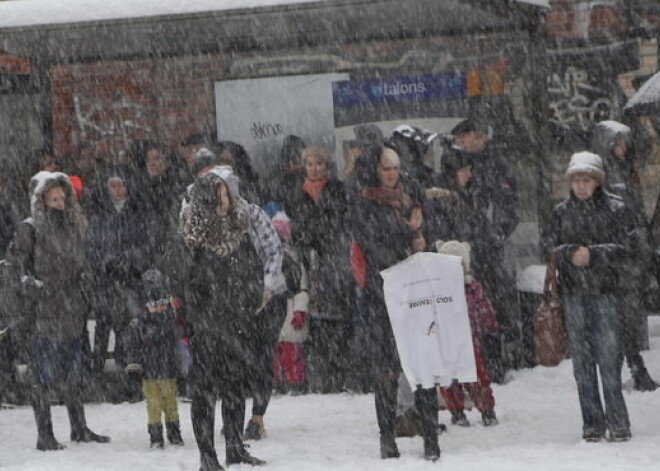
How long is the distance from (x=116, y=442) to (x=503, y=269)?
3.15 meters

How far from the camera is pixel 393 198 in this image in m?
9.77

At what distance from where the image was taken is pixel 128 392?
1287 cm

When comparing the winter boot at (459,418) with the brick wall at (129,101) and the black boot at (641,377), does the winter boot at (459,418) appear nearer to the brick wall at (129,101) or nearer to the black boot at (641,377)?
the black boot at (641,377)

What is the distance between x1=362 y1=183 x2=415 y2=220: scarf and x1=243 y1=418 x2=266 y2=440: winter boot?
1.79 metres

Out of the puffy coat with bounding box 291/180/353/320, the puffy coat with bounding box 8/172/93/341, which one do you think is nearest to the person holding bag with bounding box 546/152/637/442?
the puffy coat with bounding box 291/180/353/320

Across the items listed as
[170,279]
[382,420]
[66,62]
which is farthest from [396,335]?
[66,62]

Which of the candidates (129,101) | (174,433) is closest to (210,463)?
(174,433)

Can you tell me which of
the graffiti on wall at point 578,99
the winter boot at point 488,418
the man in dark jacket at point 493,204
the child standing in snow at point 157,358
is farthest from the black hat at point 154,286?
the graffiti on wall at point 578,99

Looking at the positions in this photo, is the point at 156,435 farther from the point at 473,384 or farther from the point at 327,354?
the point at 327,354

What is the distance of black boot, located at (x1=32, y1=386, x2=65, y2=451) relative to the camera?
35.2 ft

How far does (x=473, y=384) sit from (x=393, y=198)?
169 cm

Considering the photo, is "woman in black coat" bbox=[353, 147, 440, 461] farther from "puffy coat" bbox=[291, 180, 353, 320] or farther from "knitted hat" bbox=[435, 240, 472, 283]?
"puffy coat" bbox=[291, 180, 353, 320]

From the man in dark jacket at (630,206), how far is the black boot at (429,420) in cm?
196

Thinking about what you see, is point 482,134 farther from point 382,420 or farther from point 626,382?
point 382,420
